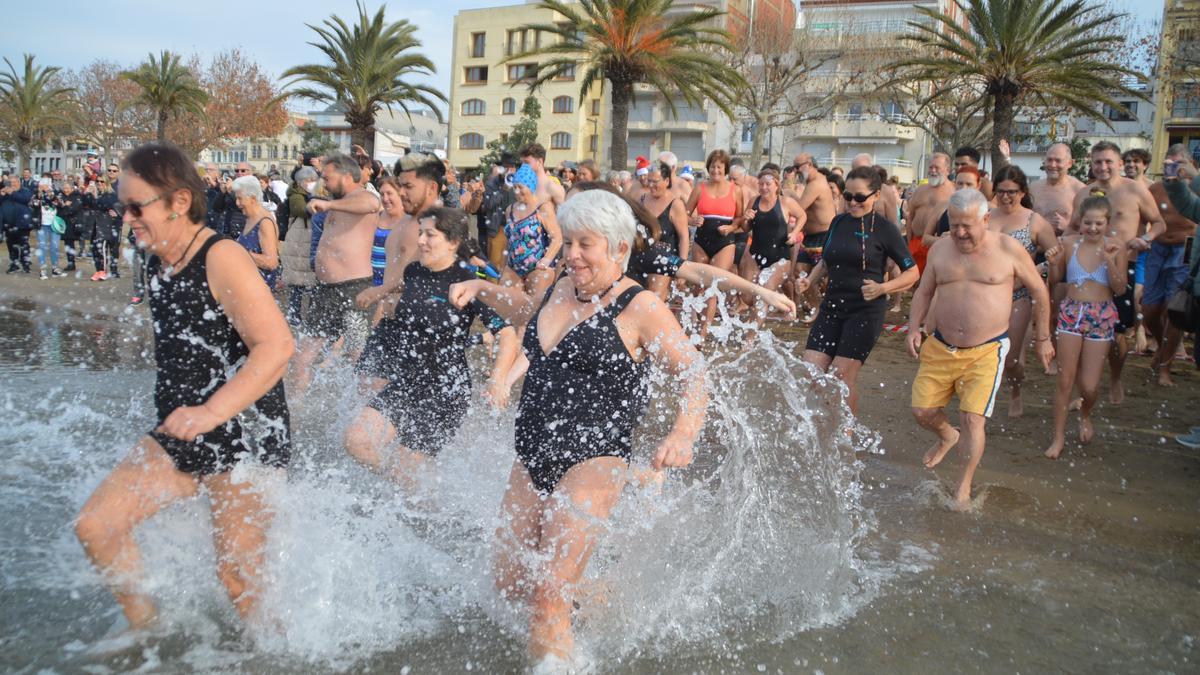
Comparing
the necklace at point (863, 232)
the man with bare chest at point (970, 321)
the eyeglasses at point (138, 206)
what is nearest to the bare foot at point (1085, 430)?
the man with bare chest at point (970, 321)

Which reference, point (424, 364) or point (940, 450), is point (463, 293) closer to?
point (424, 364)

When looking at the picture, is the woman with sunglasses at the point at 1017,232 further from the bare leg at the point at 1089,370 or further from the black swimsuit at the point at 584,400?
the black swimsuit at the point at 584,400

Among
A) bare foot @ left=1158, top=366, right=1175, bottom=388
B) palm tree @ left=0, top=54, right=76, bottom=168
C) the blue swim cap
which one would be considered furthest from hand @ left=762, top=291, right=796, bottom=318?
palm tree @ left=0, top=54, right=76, bottom=168

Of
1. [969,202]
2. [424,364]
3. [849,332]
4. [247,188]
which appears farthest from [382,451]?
[247,188]

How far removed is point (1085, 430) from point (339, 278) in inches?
203

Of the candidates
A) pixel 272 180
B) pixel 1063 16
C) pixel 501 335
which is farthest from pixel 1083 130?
pixel 501 335

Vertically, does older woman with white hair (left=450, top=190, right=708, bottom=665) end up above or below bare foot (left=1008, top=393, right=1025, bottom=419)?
above

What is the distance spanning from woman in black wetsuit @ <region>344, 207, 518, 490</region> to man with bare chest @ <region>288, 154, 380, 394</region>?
152 cm

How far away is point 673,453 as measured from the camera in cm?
298

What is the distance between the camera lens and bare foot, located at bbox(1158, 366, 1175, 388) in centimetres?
791

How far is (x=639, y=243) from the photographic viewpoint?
409cm

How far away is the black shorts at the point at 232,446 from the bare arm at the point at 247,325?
0.37 ft

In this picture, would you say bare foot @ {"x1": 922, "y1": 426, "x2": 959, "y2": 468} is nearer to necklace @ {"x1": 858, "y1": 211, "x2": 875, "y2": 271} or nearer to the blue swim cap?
necklace @ {"x1": 858, "y1": 211, "x2": 875, "y2": 271}

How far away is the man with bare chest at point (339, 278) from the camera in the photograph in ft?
20.5
